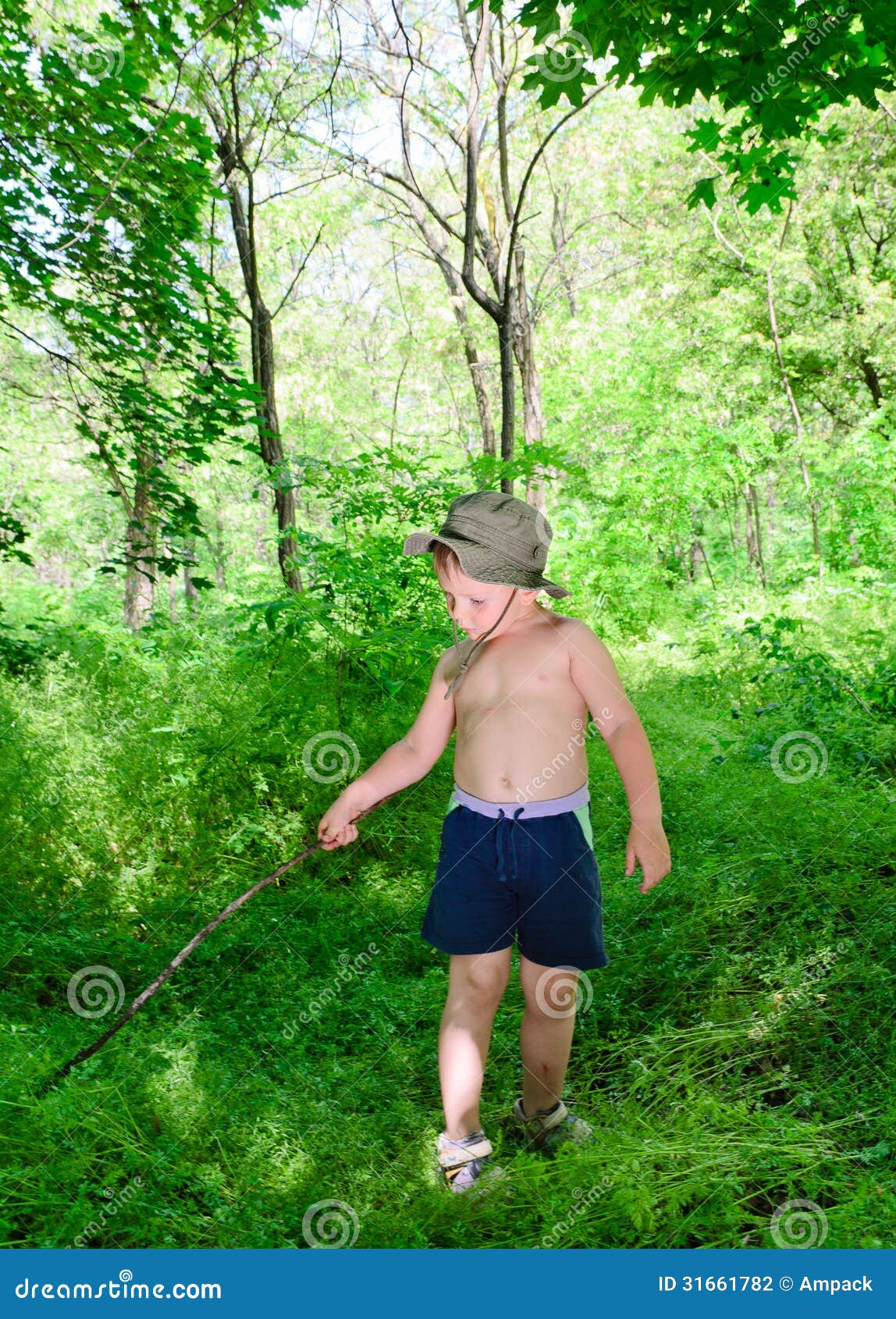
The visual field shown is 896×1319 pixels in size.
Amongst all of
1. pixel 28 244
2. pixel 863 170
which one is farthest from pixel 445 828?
pixel 863 170

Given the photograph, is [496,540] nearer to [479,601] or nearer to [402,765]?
[479,601]

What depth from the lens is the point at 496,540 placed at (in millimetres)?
2193

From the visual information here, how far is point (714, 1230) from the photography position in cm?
207

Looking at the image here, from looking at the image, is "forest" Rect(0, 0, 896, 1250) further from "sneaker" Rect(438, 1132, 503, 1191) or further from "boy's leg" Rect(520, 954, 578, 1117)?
"boy's leg" Rect(520, 954, 578, 1117)

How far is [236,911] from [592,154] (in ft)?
45.7

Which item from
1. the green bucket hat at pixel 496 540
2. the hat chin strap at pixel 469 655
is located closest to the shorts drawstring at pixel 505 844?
the hat chin strap at pixel 469 655

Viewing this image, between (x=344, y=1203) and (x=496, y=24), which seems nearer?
(x=344, y=1203)

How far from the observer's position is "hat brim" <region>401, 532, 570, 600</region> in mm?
2162

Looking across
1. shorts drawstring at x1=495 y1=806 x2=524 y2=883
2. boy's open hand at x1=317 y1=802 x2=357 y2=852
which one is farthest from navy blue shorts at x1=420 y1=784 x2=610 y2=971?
boy's open hand at x1=317 y1=802 x2=357 y2=852

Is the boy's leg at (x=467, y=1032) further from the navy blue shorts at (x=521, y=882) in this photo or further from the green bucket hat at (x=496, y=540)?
the green bucket hat at (x=496, y=540)

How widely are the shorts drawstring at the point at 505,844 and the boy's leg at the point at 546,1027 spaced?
1.06ft

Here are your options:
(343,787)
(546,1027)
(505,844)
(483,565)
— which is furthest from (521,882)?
(343,787)

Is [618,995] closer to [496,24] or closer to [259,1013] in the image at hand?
[259,1013]

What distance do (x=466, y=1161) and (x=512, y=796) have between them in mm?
940
